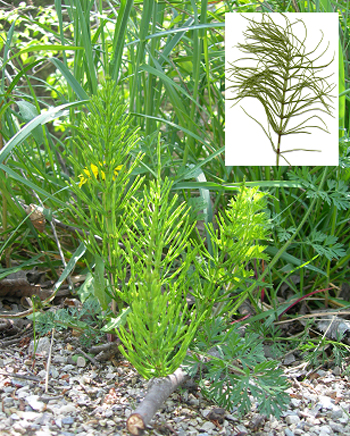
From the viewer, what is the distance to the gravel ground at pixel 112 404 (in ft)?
2.76

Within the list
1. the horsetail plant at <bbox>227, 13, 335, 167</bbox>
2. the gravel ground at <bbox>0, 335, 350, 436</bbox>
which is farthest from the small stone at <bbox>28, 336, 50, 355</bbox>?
the horsetail plant at <bbox>227, 13, 335, 167</bbox>

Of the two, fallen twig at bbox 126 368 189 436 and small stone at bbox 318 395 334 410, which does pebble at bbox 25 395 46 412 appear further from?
small stone at bbox 318 395 334 410

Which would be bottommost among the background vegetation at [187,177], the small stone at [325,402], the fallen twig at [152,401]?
the small stone at [325,402]

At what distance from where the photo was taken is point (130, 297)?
897mm

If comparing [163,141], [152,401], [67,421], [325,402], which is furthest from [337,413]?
[163,141]

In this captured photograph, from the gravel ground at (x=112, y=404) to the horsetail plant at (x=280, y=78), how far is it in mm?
811

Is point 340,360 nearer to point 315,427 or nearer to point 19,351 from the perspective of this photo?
point 315,427

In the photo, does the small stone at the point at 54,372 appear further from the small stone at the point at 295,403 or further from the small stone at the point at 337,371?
the small stone at the point at 337,371

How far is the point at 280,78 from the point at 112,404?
1151mm

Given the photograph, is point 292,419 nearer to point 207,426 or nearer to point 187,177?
point 207,426

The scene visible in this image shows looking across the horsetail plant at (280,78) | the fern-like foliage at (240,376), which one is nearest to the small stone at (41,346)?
the fern-like foliage at (240,376)

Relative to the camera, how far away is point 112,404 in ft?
3.04

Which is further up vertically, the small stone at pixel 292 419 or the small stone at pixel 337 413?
the small stone at pixel 292 419

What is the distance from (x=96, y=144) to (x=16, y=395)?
0.56 meters
